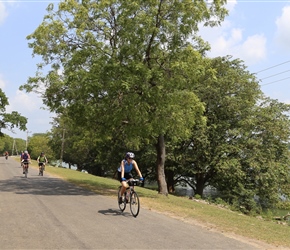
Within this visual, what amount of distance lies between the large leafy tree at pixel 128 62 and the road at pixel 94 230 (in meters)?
5.30

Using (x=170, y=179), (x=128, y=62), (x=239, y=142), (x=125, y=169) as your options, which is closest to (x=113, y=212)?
(x=125, y=169)

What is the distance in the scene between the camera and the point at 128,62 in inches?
587

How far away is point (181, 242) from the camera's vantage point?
7203 mm

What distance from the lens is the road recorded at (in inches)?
267

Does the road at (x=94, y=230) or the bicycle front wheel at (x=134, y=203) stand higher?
the bicycle front wheel at (x=134, y=203)

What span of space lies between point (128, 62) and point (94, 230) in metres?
8.77

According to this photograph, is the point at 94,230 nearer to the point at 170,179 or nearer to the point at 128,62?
the point at 128,62

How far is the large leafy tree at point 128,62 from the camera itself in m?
14.5

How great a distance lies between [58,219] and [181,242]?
3603 mm

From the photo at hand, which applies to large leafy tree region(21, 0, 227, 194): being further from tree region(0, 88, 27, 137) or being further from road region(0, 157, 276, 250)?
tree region(0, 88, 27, 137)

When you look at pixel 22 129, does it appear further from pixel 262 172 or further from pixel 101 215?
pixel 101 215

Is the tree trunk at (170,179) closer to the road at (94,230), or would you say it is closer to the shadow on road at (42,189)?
the shadow on road at (42,189)

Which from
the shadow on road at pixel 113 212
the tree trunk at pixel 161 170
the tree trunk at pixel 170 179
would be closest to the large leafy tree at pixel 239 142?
the tree trunk at pixel 170 179

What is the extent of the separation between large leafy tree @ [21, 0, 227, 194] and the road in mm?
5305
